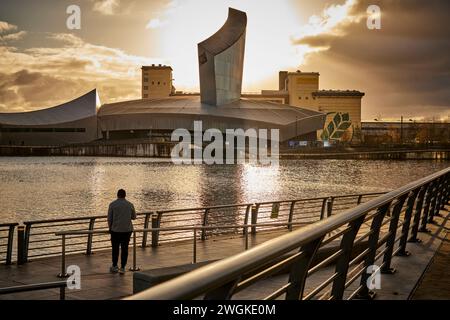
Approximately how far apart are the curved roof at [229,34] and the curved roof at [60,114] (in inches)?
1300

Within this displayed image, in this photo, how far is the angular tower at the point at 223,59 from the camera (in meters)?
126

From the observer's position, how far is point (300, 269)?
11.2ft

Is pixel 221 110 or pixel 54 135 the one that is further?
pixel 54 135

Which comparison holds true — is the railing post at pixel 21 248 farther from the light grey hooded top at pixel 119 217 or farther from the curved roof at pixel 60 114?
the curved roof at pixel 60 114

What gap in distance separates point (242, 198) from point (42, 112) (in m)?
108

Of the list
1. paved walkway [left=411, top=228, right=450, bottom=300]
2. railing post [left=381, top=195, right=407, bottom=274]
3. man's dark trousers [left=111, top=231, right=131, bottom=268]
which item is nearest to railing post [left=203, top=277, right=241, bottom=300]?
paved walkway [left=411, top=228, right=450, bottom=300]

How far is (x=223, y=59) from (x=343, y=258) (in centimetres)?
12442

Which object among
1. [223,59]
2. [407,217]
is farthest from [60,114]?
[407,217]

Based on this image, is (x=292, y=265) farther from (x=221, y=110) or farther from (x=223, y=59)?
(x=221, y=110)

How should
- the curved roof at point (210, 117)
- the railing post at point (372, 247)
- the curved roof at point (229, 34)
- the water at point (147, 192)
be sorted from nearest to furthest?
1. the railing post at point (372, 247)
2. the water at point (147, 192)
3. the curved roof at point (229, 34)
4. the curved roof at point (210, 117)

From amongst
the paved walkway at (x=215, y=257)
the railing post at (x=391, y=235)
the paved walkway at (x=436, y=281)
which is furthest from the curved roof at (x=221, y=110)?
the railing post at (x=391, y=235)

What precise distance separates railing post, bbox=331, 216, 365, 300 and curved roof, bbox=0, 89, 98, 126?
138521mm

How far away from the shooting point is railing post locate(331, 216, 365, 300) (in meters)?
4.64
